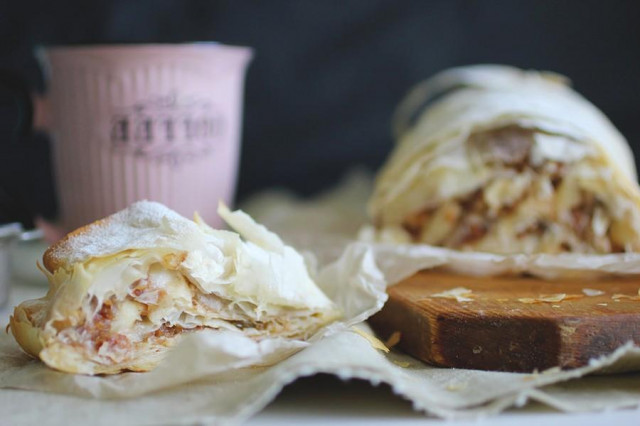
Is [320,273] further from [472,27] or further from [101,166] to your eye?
[472,27]

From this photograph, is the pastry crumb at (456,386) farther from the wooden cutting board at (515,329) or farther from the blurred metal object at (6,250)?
the blurred metal object at (6,250)

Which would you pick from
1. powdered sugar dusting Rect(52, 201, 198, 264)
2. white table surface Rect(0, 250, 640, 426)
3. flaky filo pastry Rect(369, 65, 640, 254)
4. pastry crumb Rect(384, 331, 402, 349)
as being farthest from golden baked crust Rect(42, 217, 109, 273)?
flaky filo pastry Rect(369, 65, 640, 254)

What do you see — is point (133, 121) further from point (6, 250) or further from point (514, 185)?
point (514, 185)

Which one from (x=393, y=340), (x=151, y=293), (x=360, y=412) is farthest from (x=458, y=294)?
(x=151, y=293)

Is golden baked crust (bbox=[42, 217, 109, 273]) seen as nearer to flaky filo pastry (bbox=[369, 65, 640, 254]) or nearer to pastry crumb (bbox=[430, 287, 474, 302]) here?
pastry crumb (bbox=[430, 287, 474, 302])

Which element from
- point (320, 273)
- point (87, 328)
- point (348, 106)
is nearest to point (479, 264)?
point (320, 273)

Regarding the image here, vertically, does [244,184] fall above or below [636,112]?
below
